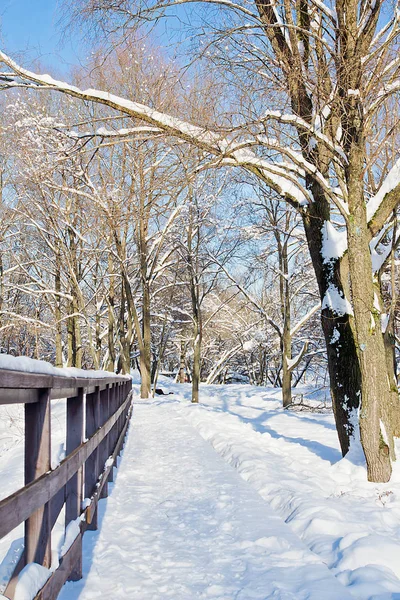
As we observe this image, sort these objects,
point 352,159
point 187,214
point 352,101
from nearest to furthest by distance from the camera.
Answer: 1. point 352,101
2. point 352,159
3. point 187,214

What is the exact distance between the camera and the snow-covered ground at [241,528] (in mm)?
3160

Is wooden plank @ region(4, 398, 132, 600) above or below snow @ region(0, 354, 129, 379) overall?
below

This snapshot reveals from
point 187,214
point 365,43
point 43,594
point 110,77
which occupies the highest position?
point 110,77

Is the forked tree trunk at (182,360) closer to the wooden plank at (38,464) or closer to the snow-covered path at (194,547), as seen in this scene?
the snow-covered path at (194,547)

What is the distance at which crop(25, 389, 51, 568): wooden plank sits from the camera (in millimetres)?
2189

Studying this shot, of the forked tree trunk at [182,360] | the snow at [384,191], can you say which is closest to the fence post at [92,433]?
the snow at [384,191]

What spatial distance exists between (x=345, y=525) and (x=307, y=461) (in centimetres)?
341

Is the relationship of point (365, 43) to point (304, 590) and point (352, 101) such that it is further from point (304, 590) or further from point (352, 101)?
point (304, 590)

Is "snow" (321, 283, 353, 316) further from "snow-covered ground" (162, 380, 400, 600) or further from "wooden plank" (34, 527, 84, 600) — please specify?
"wooden plank" (34, 527, 84, 600)

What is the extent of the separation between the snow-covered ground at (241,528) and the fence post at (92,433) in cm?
37

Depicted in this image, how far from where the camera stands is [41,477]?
2.18 metres

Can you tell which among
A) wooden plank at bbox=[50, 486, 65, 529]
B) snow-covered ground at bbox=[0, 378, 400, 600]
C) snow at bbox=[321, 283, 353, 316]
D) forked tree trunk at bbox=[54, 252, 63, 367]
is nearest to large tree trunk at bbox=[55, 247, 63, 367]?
forked tree trunk at bbox=[54, 252, 63, 367]

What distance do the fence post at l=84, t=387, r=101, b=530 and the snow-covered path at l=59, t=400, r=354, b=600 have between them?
14.6 inches

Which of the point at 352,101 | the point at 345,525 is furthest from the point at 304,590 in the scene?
the point at 352,101
